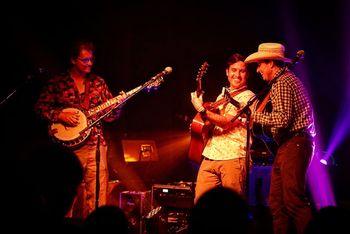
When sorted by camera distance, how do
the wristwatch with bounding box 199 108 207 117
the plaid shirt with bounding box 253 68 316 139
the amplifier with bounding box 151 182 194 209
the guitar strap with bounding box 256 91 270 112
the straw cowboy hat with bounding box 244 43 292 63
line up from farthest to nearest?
the amplifier with bounding box 151 182 194 209 → the wristwatch with bounding box 199 108 207 117 → the guitar strap with bounding box 256 91 270 112 → the straw cowboy hat with bounding box 244 43 292 63 → the plaid shirt with bounding box 253 68 316 139

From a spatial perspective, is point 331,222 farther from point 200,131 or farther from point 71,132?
point 71,132

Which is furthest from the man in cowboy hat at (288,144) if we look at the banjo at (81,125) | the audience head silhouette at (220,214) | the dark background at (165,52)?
the dark background at (165,52)

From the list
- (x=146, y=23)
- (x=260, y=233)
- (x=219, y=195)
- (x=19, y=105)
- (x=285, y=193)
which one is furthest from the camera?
(x=146, y=23)

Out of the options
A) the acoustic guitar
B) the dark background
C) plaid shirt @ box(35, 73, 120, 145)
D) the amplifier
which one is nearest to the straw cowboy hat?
the acoustic guitar

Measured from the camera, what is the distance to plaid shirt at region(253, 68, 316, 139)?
191 inches

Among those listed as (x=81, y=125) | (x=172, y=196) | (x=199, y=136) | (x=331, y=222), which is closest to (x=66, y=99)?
(x=81, y=125)

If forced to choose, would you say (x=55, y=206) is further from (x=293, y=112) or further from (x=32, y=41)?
(x=32, y=41)

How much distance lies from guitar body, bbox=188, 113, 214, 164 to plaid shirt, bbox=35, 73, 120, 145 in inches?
49.0

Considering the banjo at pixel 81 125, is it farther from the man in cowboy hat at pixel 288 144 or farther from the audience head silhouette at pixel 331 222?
the audience head silhouette at pixel 331 222

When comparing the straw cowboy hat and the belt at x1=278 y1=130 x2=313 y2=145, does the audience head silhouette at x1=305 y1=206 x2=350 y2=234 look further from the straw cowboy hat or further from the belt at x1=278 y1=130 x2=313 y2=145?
the straw cowboy hat

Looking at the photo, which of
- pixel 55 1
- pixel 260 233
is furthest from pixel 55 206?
pixel 55 1

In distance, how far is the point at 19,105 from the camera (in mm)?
7641

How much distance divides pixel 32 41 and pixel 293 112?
200 inches

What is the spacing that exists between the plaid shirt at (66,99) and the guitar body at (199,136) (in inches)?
49.0
